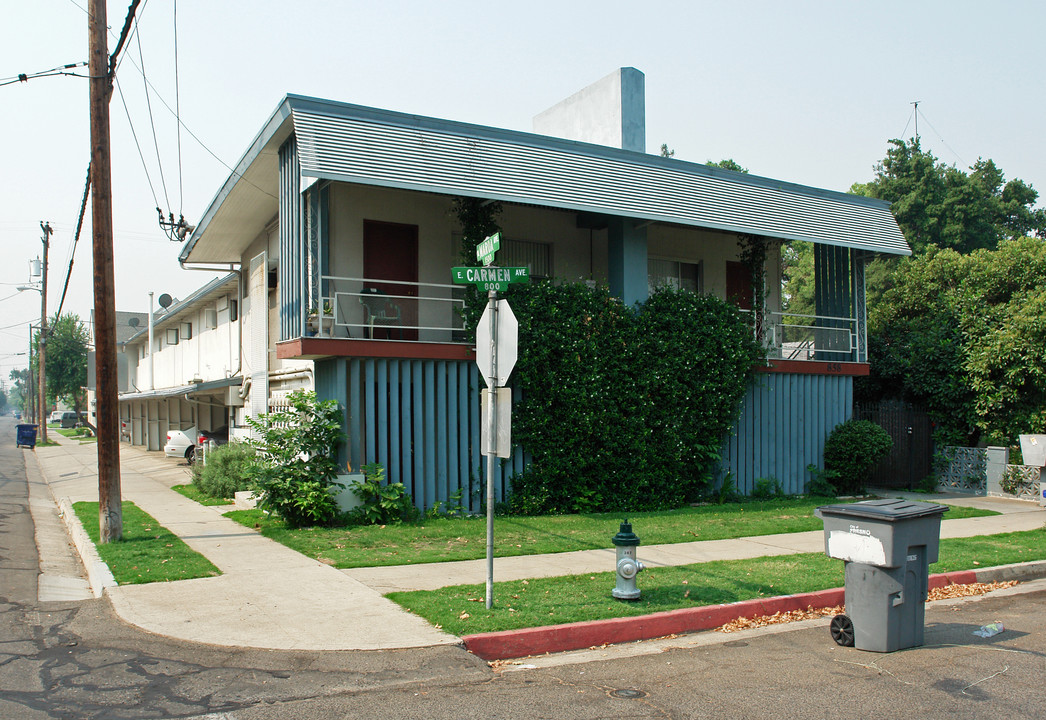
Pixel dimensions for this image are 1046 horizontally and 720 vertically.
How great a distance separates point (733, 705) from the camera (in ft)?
17.6

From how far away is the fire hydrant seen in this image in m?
7.48

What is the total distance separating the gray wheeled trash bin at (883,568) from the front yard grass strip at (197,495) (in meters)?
12.0

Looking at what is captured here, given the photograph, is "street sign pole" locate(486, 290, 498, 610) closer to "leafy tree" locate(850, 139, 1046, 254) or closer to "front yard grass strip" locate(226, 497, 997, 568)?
"front yard grass strip" locate(226, 497, 997, 568)

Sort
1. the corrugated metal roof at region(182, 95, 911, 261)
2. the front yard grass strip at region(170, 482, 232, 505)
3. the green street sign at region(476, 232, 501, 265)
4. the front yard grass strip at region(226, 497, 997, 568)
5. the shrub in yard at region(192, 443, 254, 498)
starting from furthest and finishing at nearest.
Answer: the shrub in yard at region(192, 443, 254, 498) → the front yard grass strip at region(170, 482, 232, 505) → the corrugated metal roof at region(182, 95, 911, 261) → the front yard grass strip at region(226, 497, 997, 568) → the green street sign at region(476, 232, 501, 265)

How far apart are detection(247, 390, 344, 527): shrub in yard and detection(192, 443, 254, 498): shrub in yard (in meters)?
3.79

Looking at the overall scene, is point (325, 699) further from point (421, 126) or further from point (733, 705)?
point (421, 126)

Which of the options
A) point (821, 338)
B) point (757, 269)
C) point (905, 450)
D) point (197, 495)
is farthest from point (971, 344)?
point (197, 495)

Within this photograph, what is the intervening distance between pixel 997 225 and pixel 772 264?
1238 inches

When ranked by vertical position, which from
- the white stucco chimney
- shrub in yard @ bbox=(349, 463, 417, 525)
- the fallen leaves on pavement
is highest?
the white stucco chimney

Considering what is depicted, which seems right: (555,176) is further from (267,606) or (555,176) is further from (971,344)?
(971,344)

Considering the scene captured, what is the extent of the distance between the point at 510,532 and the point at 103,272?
658 cm

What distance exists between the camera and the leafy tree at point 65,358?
2450 inches

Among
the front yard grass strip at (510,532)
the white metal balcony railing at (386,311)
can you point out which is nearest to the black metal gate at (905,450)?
the front yard grass strip at (510,532)

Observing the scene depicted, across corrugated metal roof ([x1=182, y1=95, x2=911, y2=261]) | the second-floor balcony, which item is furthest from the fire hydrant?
corrugated metal roof ([x1=182, y1=95, x2=911, y2=261])
